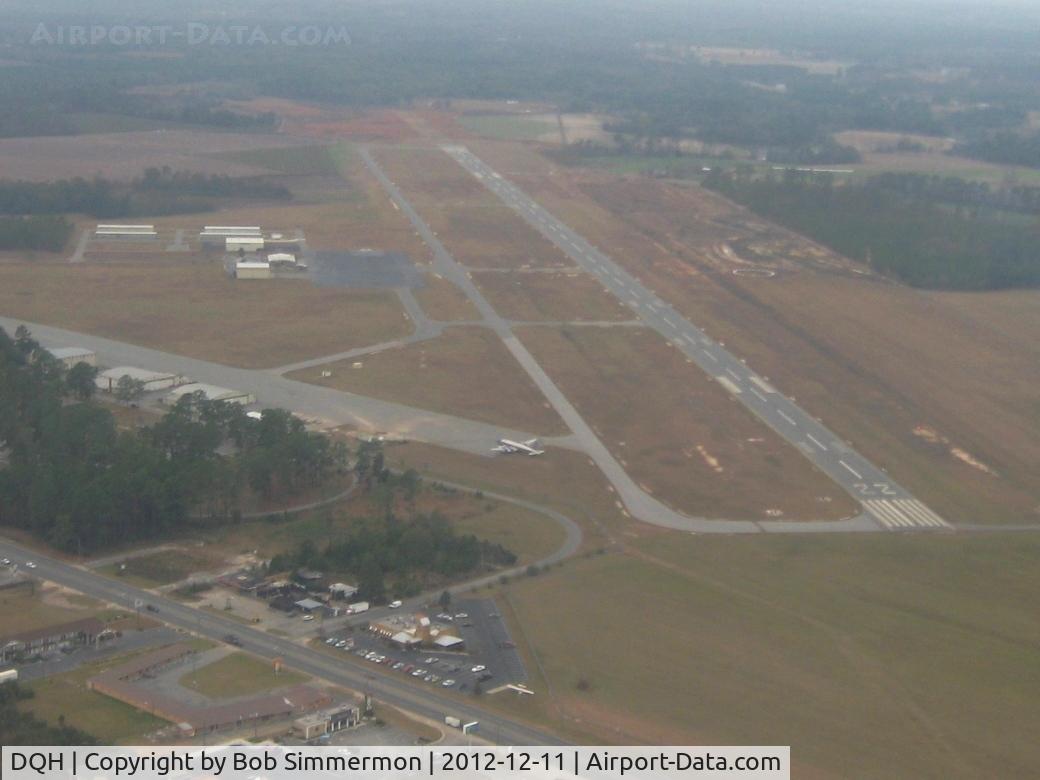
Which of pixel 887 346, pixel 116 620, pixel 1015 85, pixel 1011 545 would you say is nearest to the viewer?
pixel 116 620

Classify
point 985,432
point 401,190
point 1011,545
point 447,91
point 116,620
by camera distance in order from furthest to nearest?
point 447,91
point 401,190
point 985,432
point 1011,545
point 116,620

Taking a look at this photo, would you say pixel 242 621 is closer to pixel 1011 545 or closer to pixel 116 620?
pixel 116 620

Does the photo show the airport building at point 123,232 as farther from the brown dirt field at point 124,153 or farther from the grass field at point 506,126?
the grass field at point 506,126

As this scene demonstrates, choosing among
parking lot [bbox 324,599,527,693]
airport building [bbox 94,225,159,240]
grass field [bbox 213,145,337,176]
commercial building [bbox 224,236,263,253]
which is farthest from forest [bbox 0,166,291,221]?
parking lot [bbox 324,599,527,693]

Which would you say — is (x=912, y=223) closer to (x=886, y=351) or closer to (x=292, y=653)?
(x=886, y=351)

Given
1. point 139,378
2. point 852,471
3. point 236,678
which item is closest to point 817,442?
point 852,471

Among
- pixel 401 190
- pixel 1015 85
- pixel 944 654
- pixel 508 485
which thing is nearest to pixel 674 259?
pixel 401 190
